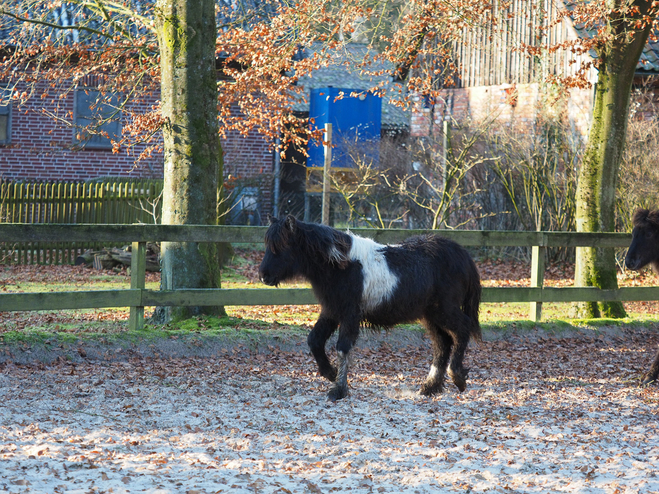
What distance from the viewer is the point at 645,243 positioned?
7.74m

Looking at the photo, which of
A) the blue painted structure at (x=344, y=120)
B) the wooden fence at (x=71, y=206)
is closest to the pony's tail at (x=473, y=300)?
the wooden fence at (x=71, y=206)

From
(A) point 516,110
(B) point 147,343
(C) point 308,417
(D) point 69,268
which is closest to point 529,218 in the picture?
(A) point 516,110

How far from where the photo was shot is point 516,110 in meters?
20.2

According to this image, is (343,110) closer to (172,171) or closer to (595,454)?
(172,171)

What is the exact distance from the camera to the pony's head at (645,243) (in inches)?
304

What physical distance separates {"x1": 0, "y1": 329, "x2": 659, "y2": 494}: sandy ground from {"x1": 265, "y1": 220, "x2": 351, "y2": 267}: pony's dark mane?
4.05 ft

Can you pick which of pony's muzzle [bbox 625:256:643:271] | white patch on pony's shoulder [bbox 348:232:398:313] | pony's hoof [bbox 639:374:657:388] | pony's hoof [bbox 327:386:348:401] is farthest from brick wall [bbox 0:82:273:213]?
pony's hoof [bbox 639:374:657:388]

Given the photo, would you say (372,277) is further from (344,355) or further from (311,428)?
(311,428)

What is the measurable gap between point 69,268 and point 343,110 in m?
12.9

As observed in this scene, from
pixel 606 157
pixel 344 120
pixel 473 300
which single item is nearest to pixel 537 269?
pixel 606 157

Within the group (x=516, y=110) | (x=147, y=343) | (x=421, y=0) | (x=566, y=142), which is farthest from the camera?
(x=516, y=110)

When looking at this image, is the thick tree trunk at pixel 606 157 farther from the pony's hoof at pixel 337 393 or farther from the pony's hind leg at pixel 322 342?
the pony's hoof at pixel 337 393

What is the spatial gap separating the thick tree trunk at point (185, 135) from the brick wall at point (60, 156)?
1053 centimetres

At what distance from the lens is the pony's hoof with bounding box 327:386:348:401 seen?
20.2 ft
